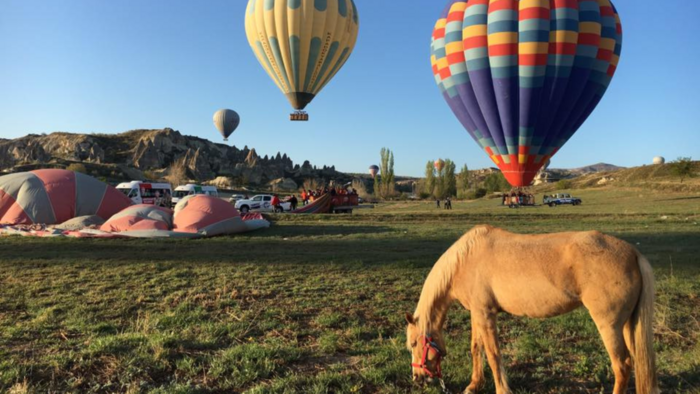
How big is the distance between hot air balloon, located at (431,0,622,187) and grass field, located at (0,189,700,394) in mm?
12934

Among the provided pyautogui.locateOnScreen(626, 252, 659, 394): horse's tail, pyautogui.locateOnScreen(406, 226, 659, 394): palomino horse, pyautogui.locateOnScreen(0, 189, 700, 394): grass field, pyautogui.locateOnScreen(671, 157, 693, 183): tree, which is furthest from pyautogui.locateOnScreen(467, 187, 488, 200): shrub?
pyautogui.locateOnScreen(626, 252, 659, 394): horse's tail

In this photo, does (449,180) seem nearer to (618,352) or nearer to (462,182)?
(462,182)

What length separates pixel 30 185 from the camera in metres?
17.5

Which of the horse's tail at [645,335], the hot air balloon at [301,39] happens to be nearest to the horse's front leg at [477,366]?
the horse's tail at [645,335]

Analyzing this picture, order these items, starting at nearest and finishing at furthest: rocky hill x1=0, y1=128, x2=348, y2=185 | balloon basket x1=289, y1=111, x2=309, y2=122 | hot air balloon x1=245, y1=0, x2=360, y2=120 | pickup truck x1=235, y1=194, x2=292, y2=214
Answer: hot air balloon x1=245, y1=0, x2=360, y2=120 < balloon basket x1=289, y1=111, x2=309, y2=122 < pickup truck x1=235, y1=194, x2=292, y2=214 < rocky hill x1=0, y1=128, x2=348, y2=185

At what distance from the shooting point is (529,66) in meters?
21.0

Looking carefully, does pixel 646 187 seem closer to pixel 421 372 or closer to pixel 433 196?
pixel 433 196

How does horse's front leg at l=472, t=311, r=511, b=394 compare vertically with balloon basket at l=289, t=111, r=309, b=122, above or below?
below

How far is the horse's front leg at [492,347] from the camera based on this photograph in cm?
371

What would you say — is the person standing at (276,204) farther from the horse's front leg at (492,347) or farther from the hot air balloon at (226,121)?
the hot air balloon at (226,121)

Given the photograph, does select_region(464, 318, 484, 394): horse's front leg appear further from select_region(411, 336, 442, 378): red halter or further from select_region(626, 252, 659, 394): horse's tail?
select_region(626, 252, 659, 394): horse's tail

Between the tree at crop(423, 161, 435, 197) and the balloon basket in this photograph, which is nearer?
the balloon basket

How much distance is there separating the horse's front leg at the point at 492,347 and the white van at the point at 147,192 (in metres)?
34.8

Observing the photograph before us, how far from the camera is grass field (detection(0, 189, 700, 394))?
4.15 meters
